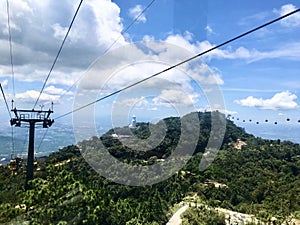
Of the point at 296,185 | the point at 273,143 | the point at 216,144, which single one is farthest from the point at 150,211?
the point at 273,143

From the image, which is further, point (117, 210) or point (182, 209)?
point (182, 209)

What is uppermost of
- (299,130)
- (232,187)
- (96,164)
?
(299,130)

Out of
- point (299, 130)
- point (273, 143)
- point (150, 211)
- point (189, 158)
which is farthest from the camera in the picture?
point (299, 130)

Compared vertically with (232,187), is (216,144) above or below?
above

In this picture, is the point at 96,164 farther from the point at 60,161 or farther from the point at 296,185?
the point at 296,185

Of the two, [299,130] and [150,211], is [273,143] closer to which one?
[299,130]

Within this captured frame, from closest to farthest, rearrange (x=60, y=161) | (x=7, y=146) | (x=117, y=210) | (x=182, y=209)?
(x=117, y=210), (x=182, y=209), (x=60, y=161), (x=7, y=146)

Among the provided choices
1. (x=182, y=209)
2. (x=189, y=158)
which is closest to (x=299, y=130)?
(x=189, y=158)
